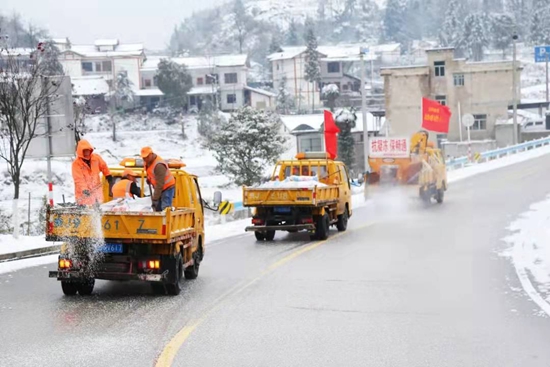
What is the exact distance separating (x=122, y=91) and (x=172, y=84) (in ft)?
18.8

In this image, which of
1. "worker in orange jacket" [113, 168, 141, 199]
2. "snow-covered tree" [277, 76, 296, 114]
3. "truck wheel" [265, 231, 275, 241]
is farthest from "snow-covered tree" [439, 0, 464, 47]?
"worker in orange jacket" [113, 168, 141, 199]

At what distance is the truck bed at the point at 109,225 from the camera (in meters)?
12.3

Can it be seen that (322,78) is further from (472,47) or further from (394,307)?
(394,307)

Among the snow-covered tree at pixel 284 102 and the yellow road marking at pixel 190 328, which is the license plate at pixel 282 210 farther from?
the snow-covered tree at pixel 284 102

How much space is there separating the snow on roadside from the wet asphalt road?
0.81ft

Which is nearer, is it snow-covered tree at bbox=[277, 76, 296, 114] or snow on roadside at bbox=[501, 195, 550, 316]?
snow on roadside at bbox=[501, 195, 550, 316]

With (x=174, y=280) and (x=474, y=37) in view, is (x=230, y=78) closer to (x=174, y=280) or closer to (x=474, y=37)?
(x=474, y=37)

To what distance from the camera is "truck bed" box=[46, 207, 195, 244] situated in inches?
486

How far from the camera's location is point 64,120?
900 inches

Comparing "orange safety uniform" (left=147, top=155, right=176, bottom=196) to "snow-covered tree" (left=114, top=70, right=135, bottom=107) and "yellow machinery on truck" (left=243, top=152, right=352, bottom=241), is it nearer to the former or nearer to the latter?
"yellow machinery on truck" (left=243, top=152, right=352, bottom=241)

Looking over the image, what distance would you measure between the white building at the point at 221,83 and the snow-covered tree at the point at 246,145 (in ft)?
154

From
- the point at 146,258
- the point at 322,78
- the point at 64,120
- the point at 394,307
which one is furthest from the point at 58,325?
the point at 322,78

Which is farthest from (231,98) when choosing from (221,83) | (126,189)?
(126,189)

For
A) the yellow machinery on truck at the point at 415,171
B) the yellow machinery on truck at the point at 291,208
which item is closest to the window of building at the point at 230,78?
the yellow machinery on truck at the point at 415,171
